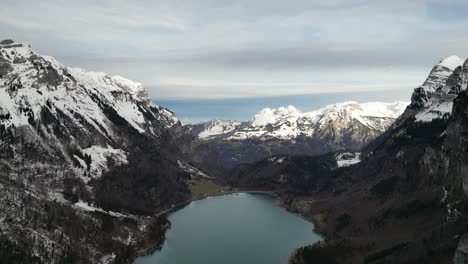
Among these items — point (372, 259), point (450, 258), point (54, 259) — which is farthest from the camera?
point (372, 259)

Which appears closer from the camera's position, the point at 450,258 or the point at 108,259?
the point at 450,258

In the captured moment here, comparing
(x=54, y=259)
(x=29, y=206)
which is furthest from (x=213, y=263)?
(x=29, y=206)

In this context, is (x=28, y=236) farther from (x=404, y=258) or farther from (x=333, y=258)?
(x=404, y=258)

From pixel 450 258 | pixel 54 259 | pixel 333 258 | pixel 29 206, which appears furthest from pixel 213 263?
pixel 450 258

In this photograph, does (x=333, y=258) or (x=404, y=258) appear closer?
(x=404, y=258)

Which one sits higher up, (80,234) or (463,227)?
(463,227)

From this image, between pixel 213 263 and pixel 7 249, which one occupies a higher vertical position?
pixel 7 249

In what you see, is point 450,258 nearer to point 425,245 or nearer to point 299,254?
point 425,245

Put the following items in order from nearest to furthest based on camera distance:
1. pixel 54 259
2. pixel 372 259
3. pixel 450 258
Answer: pixel 450 258 < pixel 54 259 < pixel 372 259
